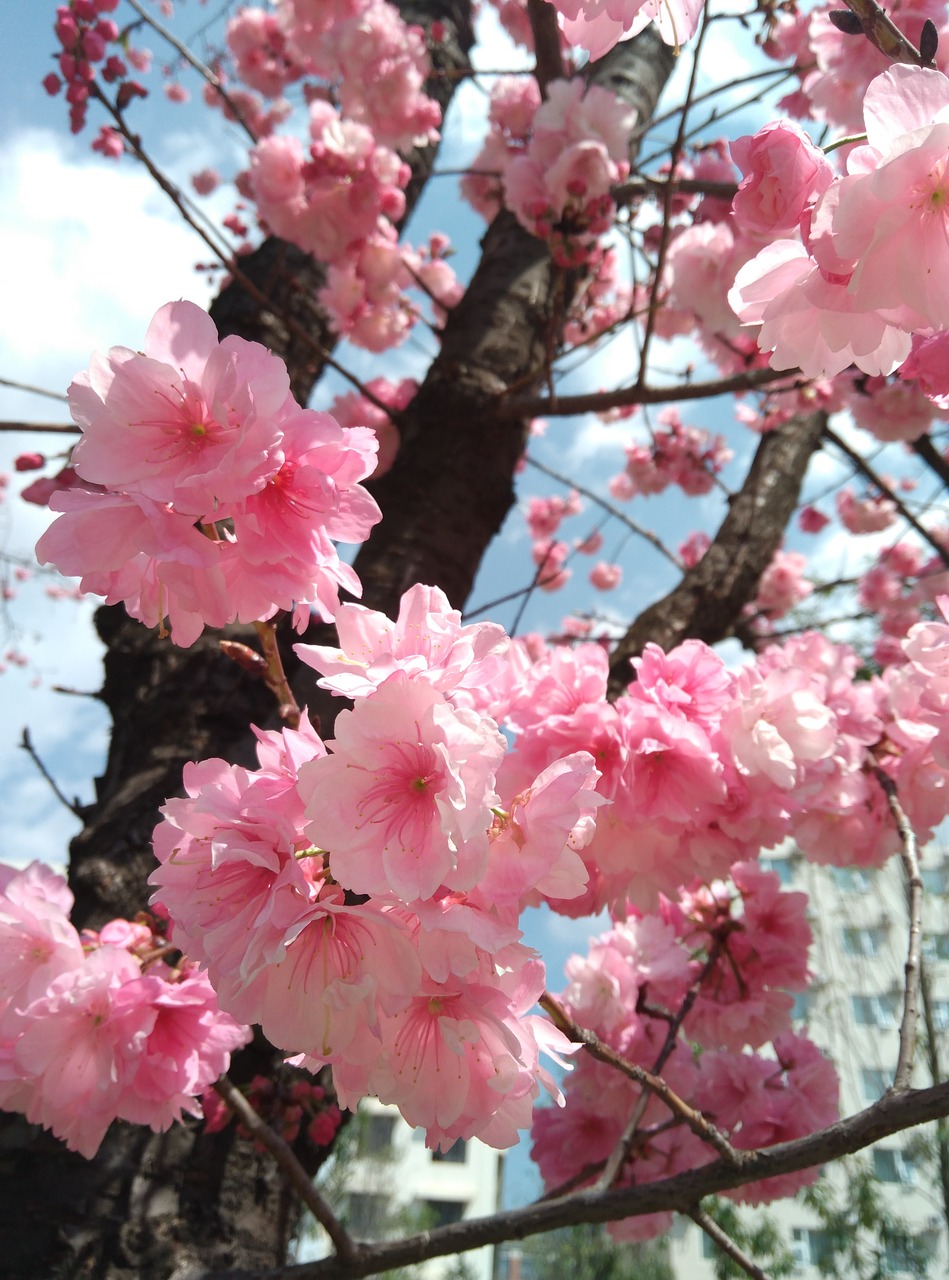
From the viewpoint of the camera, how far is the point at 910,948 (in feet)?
3.51

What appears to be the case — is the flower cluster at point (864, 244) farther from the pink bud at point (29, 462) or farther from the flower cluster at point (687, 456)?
the flower cluster at point (687, 456)

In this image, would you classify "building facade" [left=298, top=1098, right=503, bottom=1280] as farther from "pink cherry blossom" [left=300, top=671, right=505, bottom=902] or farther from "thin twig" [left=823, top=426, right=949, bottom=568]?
"pink cherry blossom" [left=300, top=671, right=505, bottom=902]

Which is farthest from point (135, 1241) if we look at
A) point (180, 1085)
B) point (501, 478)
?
point (501, 478)

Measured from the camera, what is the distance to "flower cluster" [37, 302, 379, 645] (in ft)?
2.18

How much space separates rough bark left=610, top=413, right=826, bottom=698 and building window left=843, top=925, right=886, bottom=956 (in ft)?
21.2

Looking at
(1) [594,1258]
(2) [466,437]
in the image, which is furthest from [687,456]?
(1) [594,1258]

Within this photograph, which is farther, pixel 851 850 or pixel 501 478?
pixel 501 478

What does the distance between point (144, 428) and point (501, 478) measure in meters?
1.44

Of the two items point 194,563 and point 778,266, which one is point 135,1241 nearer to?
point 194,563

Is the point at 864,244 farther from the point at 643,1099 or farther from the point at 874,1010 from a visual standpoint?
the point at 874,1010

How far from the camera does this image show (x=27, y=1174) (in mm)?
1237

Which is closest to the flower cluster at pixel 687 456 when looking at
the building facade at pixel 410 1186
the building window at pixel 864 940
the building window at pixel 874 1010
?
the building window at pixel 864 940

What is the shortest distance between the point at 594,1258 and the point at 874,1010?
5.59 m

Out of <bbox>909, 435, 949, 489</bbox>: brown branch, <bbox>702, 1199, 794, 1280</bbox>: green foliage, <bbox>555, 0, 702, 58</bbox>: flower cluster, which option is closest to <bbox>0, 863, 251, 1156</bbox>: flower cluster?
<bbox>555, 0, 702, 58</bbox>: flower cluster
